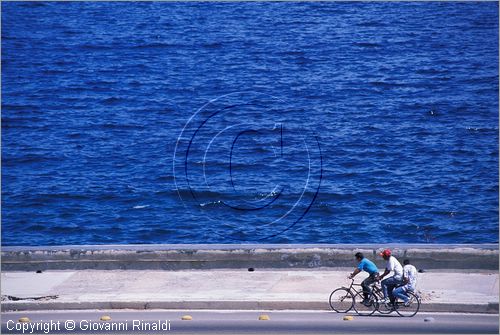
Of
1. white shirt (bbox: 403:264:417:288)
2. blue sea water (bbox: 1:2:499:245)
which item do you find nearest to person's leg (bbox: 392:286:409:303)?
white shirt (bbox: 403:264:417:288)

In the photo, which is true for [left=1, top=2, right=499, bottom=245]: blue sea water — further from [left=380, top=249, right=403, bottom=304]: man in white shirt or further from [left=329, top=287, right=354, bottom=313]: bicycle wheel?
[left=380, top=249, right=403, bottom=304]: man in white shirt

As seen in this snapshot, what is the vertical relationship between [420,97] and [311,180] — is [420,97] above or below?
above

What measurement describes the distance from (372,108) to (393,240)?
22.5m

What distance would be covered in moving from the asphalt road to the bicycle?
0.23 metres

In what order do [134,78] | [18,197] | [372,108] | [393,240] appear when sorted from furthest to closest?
[134,78]
[372,108]
[18,197]
[393,240]

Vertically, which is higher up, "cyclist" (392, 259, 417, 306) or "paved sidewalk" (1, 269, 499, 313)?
"cyclist" (392, 259, 417, 306)

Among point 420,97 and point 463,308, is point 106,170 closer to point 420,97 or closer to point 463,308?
point 420,97

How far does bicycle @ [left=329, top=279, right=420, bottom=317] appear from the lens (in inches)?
764

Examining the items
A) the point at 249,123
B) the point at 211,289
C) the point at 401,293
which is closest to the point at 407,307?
the point at 401,293

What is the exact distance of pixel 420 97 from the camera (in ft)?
222

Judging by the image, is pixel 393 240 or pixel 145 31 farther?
pixel 145 31

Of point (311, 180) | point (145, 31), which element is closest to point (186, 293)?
point (311, 180)

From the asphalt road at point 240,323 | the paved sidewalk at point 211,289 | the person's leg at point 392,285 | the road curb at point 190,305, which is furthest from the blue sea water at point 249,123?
the person's leg at point 392,285

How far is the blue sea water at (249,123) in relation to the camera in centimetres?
4759
